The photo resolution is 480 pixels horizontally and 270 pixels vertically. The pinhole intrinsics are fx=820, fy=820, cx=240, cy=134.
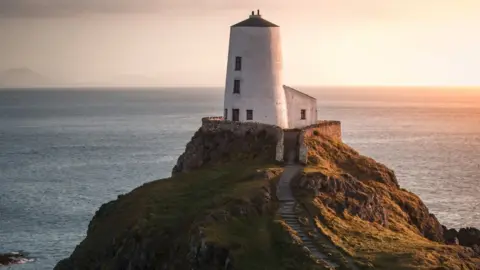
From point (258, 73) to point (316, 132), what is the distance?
779 cm

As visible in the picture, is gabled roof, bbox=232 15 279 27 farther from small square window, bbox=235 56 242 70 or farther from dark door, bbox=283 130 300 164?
dark door, bbox=283 130 300 164

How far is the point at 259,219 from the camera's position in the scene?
57938 millimetres

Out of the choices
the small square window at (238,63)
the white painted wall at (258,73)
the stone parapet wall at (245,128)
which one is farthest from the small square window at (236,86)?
the stone parapet wall at (245,128)

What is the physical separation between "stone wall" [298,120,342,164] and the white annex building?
10.5ft

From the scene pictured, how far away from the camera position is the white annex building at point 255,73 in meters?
75.4

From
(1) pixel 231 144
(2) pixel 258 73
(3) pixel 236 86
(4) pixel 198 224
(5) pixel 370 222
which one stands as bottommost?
(5) pixel 370 222

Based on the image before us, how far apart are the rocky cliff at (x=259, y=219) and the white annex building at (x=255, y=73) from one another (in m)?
3.58

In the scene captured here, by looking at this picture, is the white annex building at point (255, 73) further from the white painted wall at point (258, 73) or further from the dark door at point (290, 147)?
the dark door at point (290, 147)

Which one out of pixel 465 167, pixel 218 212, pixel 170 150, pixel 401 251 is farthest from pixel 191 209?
pixel 170 150

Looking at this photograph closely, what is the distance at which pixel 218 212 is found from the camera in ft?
190

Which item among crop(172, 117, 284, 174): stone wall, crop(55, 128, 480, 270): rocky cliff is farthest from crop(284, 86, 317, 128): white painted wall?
crop(172, 117, 284, 174): stone wall

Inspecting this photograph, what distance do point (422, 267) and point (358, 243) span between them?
5513mm

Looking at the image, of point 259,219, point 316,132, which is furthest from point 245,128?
point 259,219

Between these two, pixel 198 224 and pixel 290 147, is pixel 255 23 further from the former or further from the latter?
pixel 198 224
